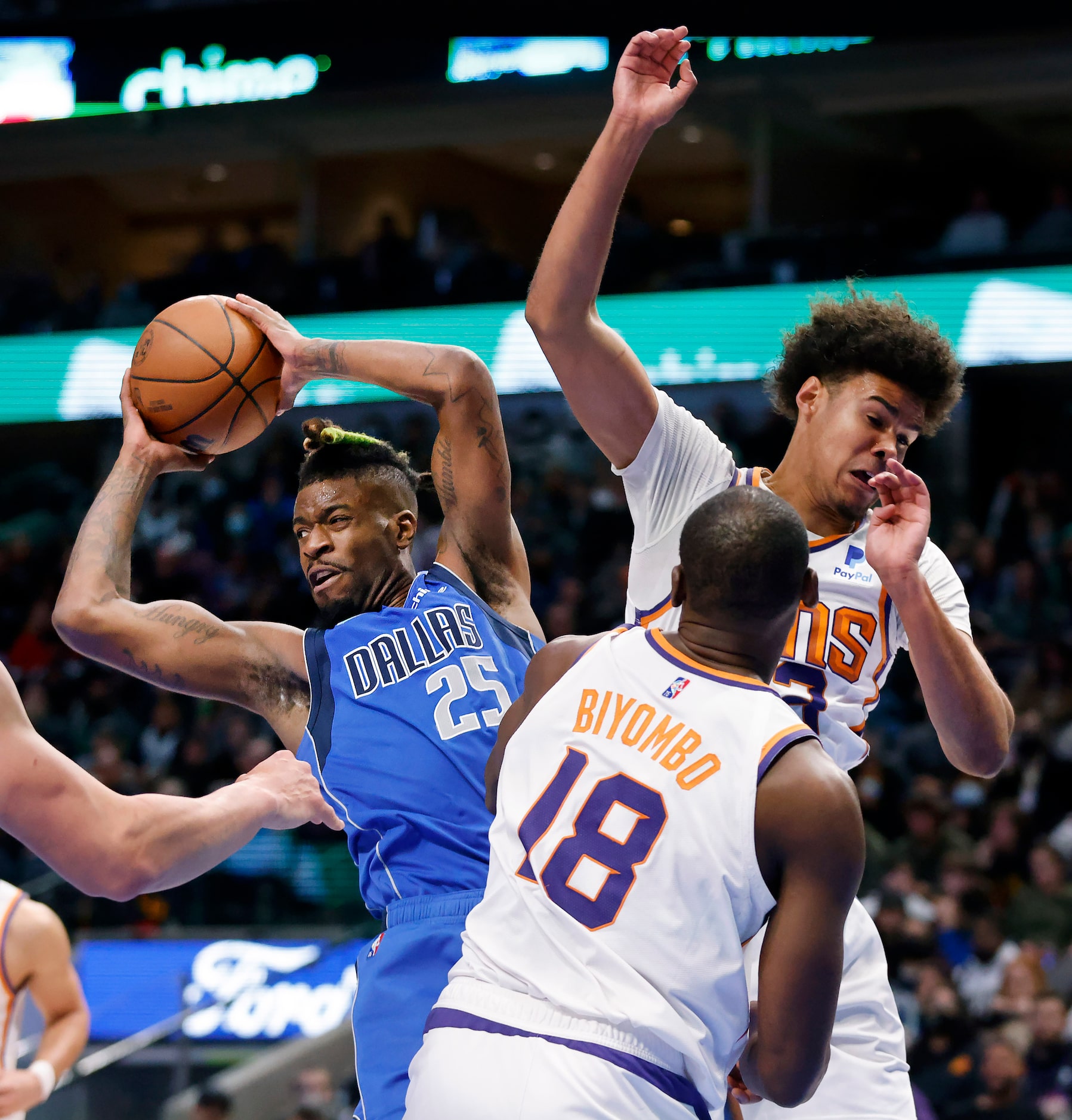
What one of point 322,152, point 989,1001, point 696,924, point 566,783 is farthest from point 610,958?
point 322,152

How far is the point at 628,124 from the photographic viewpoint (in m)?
3.15

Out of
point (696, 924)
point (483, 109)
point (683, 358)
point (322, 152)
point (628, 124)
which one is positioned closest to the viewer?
point (696, 924)

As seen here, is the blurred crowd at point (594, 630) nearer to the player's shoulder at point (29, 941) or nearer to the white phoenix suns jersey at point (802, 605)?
the player's shoulder at point (29, 941)

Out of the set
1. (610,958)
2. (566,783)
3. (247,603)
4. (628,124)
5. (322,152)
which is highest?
(322,152)

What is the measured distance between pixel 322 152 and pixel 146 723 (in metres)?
8.78

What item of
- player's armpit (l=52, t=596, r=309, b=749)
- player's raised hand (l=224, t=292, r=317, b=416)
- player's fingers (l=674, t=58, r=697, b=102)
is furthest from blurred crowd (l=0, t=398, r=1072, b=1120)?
player's fingers (l=674, t=58, r=697, b=102)

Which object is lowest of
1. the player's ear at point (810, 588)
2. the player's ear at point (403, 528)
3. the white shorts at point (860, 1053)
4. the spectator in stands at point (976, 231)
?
the white shorts at point (860, 1053)

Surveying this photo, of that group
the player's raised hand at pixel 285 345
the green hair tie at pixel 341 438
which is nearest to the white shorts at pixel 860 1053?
the green hair tie at pixel 341 438

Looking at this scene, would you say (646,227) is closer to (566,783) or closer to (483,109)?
(483,109)

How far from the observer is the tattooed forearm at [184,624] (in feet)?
12.5

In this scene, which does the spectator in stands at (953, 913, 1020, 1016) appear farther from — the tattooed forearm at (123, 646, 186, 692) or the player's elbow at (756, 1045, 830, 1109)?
the player's elbow at (756, 1045, 830, 1109)

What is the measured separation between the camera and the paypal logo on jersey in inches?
137

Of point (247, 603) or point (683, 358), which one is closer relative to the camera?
point (683, 358)

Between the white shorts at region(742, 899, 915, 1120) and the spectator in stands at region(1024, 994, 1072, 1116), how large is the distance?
17.9 feet
